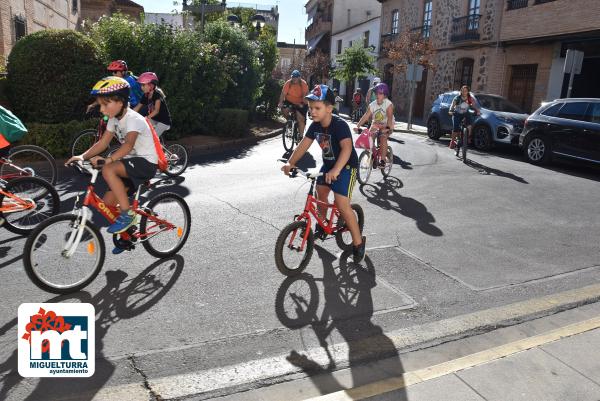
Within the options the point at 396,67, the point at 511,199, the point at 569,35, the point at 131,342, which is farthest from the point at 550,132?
the point at 396,67

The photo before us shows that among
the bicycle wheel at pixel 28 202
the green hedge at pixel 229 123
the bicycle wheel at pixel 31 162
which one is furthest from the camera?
the green hedge at pixel 229 123

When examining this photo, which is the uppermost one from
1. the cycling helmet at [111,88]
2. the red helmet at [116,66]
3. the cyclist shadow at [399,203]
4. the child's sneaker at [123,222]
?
the red helmet at [116,66]

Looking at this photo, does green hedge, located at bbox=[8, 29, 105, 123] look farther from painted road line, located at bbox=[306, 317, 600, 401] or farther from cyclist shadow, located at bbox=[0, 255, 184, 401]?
painted road line, located at bbox=[306, 317, 600, 401]

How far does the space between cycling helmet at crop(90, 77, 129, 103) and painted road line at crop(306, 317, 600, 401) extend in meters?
2.99

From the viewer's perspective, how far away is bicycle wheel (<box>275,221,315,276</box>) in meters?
4.43

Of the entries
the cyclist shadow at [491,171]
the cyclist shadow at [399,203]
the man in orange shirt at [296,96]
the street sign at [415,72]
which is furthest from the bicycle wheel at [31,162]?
the street sign at [415,72]

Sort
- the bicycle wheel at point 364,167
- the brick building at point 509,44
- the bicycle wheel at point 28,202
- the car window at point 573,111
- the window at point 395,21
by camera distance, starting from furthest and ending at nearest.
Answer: the window at point 395,21
the brick building at point 509,44
the car window at point 573,111
the bicycle wheel at point 364,167
the bicycle wheel at point 28,202

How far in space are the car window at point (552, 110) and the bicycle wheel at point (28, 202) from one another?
1108cm

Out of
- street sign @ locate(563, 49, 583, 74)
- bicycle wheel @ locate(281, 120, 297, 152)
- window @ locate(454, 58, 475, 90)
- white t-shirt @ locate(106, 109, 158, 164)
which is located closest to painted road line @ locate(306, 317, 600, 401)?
white t-shirt @ locate(106, 109, 158, 164)

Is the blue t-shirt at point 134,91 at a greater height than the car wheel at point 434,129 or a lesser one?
greater

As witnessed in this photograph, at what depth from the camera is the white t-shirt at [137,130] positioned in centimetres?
439

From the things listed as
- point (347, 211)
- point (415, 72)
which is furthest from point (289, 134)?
point (415, 72)

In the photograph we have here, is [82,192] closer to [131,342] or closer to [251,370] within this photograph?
[131,342]

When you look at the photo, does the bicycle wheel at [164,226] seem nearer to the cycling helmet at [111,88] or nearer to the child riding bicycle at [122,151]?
the child riding bicycle at [122,151]
